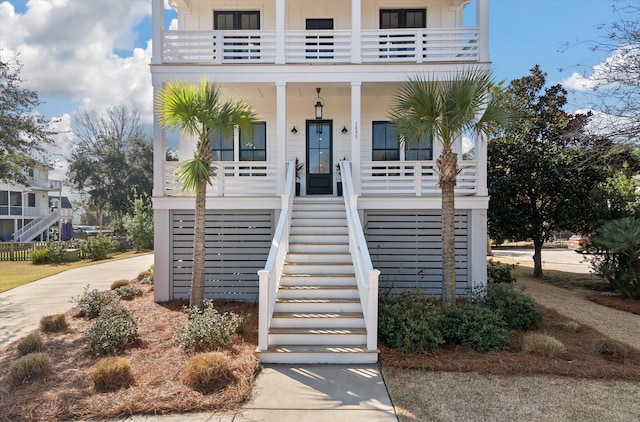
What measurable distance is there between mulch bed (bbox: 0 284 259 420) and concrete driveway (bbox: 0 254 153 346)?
65.9 inches

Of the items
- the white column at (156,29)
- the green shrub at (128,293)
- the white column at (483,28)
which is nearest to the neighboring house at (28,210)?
the green shrub at (128,293)

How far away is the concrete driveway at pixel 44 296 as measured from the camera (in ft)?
25.7

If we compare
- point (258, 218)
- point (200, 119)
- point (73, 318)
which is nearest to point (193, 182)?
point (200, 119)

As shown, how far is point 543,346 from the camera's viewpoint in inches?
225

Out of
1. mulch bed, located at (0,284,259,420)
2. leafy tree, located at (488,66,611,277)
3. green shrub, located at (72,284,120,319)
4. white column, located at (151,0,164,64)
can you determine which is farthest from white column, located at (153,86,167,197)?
leafy tree, located at (488,66,611,277)

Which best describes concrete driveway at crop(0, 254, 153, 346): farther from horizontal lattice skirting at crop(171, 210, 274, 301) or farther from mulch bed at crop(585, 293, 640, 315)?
mulch bed at crop(585, 293, 640, 315)

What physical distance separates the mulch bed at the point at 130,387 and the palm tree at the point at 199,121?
1.69 metres

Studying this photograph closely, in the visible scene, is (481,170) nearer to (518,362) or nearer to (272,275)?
(518,362)

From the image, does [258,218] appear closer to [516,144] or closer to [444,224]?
[444,224]

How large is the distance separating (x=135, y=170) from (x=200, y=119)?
33.8 metres

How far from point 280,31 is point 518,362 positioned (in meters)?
8.77

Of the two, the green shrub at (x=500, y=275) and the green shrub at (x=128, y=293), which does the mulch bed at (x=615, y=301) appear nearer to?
the green shrub at (x=500, y=275)

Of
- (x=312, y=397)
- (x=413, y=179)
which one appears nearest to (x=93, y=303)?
(x=312, y=397)

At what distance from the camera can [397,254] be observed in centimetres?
916
